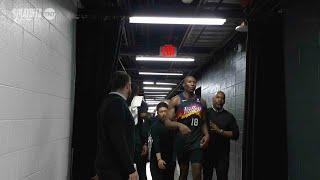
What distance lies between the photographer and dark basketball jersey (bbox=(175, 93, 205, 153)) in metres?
4.88

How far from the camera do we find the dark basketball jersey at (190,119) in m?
4.88

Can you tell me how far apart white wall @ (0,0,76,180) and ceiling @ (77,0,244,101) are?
1.29 m

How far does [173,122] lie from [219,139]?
31.9 inches

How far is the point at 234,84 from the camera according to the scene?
7.33m

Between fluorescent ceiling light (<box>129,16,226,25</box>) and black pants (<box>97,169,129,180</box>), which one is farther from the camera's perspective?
fluorescent ceiling light (<box>129,16,226,25</box>)

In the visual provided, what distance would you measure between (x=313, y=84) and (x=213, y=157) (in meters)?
2.00

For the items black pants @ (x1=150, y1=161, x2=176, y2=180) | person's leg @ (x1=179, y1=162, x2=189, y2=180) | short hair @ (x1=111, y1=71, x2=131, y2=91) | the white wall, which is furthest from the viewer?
black pants @ (x1=150, y1=161, x2=176, y2=180)

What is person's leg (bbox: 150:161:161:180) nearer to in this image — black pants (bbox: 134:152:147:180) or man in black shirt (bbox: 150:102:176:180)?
man in black shirt (bbox: 150:102:176:180)

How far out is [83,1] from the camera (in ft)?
15.9

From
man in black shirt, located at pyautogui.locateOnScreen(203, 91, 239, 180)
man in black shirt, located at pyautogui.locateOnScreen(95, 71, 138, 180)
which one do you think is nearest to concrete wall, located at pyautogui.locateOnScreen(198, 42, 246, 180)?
man in black shirt, located at pyautogui.locateOnScreen(203, 91, 239, 180)

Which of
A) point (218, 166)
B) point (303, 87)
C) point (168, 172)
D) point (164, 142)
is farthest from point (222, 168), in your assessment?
point (303, 87)

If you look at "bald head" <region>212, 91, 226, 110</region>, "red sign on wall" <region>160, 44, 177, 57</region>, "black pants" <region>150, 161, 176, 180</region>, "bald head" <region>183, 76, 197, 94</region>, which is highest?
"red sign on wall" <region>160, 44, 177, 57</region>

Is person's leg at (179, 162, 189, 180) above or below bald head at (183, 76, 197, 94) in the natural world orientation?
below

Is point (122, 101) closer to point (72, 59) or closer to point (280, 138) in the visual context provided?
point (72, 59)
